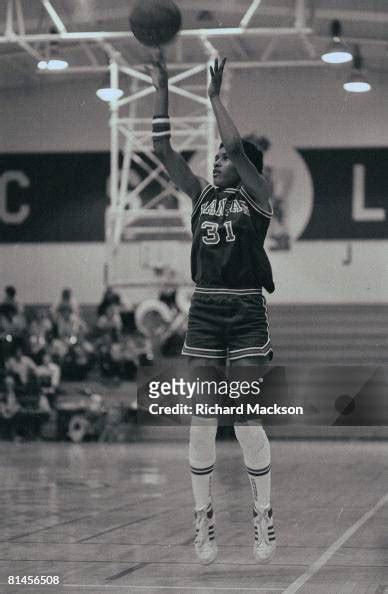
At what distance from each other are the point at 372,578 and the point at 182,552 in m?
0.90

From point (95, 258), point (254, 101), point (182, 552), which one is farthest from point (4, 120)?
point (182, 552)

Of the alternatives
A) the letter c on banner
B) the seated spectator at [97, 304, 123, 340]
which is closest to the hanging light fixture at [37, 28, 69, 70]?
the letter c on banner

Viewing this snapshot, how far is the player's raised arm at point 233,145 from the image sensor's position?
149 inches

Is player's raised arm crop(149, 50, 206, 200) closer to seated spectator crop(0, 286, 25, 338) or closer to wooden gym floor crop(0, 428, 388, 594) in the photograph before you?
wooden gym floor crop(0, 428, 388, 594)

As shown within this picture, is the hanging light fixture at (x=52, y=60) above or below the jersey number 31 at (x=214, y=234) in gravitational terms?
above

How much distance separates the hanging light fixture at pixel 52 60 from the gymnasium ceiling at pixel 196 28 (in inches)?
5.6

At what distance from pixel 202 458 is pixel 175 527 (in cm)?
141

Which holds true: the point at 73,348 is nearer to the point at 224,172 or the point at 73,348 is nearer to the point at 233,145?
the point at 224,172

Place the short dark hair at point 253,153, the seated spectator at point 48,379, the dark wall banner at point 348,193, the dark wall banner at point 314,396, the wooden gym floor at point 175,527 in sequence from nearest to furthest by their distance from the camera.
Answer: the wooden gym floor at point 175,527
the short dark hair at point 253,153
the dark wall banner at point 314,396
the seated spectator at point 48,379
the dark wall banner at point 348,193

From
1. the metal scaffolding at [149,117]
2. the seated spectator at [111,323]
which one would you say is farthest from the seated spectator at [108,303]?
the metal scaffolding at [149,117]

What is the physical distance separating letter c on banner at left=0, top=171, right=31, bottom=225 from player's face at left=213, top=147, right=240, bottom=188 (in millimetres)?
13120

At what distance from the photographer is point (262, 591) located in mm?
3691

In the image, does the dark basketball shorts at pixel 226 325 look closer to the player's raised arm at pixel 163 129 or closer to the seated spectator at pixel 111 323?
the player's raised arm at pixel 163 129

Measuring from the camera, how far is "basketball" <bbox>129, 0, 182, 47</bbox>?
176 inches
